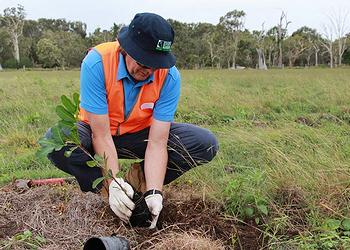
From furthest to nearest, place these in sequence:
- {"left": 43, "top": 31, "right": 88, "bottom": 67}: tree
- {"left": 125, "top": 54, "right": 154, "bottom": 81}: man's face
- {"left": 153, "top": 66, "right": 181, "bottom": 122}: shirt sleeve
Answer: {"left": 43, "top": 31, "right": 88, "bottom": 67}: tree < {"left": 153, "top": 66, "right": 181, "bottom": 122}: shirt sleeve < {"left": 125, "top": 54, "right": 154, "bottom": 81}: man's face

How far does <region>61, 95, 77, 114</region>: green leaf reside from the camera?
207 centimetres

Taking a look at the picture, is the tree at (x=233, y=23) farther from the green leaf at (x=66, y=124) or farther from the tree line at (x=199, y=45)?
the green leaf at (x=66, y=124)

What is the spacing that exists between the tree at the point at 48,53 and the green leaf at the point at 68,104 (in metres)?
47.4

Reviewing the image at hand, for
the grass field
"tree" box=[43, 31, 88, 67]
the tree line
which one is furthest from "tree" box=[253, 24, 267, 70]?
the grass field

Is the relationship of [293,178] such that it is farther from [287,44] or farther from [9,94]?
[287,44]

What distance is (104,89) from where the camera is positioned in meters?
2.46

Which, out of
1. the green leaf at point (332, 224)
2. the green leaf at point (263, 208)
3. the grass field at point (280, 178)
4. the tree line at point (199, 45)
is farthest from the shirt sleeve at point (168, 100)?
the tree line at point (199, 45)

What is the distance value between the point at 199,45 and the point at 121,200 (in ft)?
177

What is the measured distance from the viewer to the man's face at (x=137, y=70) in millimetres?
2318

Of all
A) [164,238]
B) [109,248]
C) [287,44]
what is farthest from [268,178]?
[287,44]

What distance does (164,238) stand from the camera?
6.88 ft

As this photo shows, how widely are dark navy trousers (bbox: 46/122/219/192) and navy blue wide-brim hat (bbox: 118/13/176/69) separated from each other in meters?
0.65

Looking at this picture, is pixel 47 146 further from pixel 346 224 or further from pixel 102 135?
pixel 346 224

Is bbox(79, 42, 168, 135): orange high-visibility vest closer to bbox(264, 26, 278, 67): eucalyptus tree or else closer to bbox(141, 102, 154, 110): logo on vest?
bbox(141, 102, 154, 110): logo on vest
